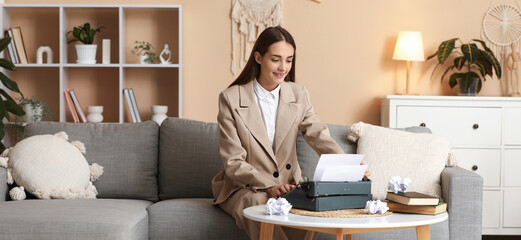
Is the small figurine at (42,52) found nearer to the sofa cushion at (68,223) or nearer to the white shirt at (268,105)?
the sofa cushion at (68,223)

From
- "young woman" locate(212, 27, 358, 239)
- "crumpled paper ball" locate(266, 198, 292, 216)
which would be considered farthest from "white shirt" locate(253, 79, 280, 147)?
"crumpled paper ball" locate(266, 198, 292, 216)

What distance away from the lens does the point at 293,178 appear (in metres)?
2.62

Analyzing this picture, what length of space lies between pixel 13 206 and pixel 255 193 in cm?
95

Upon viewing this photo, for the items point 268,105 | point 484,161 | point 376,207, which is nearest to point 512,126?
point 484,161

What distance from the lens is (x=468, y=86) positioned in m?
4.10

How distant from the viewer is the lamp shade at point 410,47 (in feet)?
13.5

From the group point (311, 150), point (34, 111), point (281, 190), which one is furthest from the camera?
point (34, 111)

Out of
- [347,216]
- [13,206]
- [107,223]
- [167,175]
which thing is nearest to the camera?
[347,216]

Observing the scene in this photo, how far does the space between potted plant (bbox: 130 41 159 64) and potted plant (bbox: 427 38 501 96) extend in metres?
1.79

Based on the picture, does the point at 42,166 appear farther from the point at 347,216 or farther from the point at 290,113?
the point at 347,216

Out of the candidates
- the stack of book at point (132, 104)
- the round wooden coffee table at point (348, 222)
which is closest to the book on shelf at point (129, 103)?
the stack of book at point (132, 104)

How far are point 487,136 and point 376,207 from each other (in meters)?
2.25

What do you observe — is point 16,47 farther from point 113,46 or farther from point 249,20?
point 249,20

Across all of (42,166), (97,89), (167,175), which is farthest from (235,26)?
(42,166)
